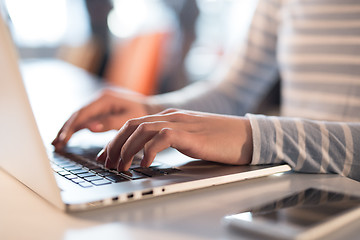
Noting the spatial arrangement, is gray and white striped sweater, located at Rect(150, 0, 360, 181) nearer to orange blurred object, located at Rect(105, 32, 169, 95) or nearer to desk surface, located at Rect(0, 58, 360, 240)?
desk surface, located at Rect(0, 58, 360, 240)

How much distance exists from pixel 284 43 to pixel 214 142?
1.96 feet

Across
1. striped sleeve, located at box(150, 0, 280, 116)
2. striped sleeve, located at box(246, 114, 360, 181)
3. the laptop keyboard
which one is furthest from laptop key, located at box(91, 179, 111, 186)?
striped sleeve, located at box(150, 0, 280, 116)

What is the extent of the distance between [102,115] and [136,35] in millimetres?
1689

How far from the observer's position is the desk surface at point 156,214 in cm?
34

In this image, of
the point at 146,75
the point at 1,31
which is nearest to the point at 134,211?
the point at 1,31

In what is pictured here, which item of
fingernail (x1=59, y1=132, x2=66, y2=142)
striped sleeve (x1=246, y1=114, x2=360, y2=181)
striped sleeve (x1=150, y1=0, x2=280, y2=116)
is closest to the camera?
striped sleeve (x1=246, y1=114, x2=360, y2=181)

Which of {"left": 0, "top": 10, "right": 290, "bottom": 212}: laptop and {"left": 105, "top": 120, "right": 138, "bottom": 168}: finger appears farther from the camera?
{"left": 105, "top": 120, "right": 138, "bottom": 168}: finger

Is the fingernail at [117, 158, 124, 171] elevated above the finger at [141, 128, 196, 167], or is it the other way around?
the finger at [141, 128, 196, 167]

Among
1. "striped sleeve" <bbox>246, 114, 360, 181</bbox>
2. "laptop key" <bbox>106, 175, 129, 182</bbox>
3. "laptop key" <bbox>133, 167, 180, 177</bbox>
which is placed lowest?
"striped sleeve" <bbox>246, 114, 360, 181</bbox>

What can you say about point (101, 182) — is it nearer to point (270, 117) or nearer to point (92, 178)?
point (92, 178)

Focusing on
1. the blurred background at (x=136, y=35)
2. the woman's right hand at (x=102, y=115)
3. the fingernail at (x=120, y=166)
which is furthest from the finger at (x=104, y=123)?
the blurred background at (x=136, y=35)

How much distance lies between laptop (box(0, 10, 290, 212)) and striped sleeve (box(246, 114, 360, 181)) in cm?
2

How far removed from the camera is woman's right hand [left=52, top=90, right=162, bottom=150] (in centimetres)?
74

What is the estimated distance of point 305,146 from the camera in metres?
0.55
